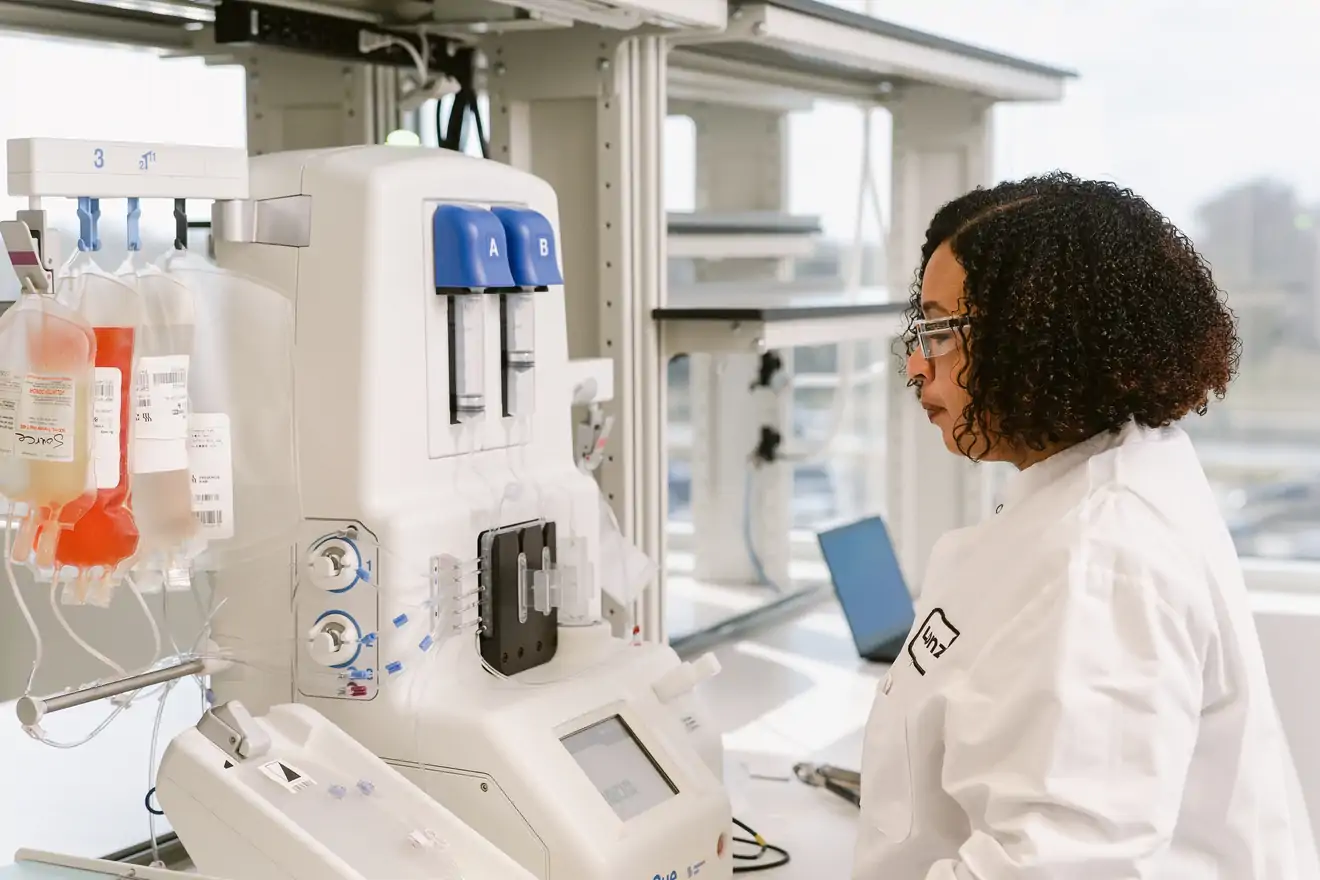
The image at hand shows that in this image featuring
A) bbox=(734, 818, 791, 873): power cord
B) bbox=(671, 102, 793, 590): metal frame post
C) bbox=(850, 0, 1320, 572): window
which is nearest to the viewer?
bbox=(734, 818, 791, 873): power cord

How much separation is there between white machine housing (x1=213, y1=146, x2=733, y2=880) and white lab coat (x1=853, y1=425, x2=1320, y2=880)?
333 millimetres

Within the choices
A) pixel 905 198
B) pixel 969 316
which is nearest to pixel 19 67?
pixel 969 316

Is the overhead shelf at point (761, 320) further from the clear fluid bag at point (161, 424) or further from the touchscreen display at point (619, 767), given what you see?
the clear fluid bag at point (161, 424)

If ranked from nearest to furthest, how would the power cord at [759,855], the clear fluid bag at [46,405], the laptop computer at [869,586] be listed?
1. the clear fluid bag at [46,405]
2. the power cord at [759,855]
3. the laptop computer at [869,586]

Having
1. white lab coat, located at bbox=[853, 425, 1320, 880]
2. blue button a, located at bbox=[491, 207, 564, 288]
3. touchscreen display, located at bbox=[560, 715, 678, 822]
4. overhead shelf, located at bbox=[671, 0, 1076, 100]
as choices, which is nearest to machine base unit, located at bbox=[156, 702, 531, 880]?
touchscreen display, located at bbox=[560, 715, 678, 822]

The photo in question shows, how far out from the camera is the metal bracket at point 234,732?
1355 millimetres

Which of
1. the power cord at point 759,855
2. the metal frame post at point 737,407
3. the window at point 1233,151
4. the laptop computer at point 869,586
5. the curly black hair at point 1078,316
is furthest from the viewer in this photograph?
the window at point 1233,151

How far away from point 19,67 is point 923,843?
4.28 feet

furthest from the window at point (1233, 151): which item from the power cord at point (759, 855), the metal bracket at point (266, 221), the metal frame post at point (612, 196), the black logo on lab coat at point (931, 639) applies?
the black logo on lab coat at point (931, 639)

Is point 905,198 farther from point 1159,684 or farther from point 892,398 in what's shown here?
point 1159,684

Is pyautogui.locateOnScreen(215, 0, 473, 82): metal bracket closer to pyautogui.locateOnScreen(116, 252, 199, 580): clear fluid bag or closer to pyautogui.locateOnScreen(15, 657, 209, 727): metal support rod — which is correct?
pyautogui.locateOnScreen(116, 252, 199, 580): clear fluid bag

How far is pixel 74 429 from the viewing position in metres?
1.24

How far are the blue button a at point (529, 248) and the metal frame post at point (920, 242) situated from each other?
1.60 meters

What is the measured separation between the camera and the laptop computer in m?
2.72
